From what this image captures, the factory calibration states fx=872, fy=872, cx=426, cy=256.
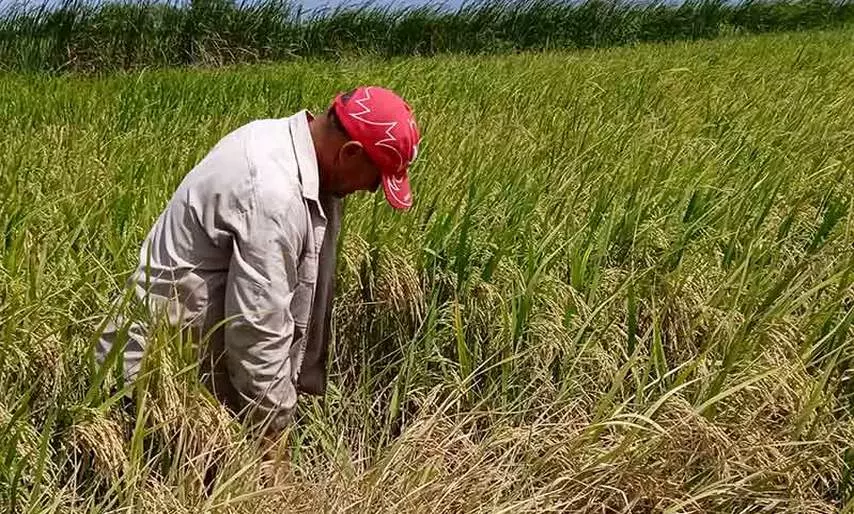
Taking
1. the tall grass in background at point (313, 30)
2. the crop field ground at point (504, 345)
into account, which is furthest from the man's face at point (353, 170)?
the tall grass in background at point (313, 30)

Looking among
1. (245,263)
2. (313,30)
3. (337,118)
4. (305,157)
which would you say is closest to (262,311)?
(245,263)

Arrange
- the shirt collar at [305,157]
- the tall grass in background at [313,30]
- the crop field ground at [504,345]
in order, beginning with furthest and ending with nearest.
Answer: the tall grass in background at [313,30]
the shirt collar at [305,157]
the crop field ground at [504,345]

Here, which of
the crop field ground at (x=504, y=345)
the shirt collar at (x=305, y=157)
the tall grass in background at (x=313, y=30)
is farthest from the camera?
the tall grass in background at (x=313, y=30)

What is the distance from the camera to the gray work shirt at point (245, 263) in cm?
168

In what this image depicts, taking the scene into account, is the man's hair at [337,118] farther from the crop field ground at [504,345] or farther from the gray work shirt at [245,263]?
the crop field ground at [504,345]

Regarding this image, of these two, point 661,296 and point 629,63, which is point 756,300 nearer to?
point 661,296

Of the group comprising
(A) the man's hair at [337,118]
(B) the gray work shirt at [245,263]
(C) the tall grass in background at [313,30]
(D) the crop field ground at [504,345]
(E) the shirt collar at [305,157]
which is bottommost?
(C) the tall grass in background at [313,30]

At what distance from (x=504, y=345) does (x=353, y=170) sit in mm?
548

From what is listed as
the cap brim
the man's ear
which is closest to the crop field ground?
the cap brim

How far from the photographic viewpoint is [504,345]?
202cm

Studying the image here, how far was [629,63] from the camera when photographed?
615 centimetres

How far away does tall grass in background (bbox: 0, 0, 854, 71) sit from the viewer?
8.06 meters

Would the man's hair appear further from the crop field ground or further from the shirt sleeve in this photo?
the crop field ground

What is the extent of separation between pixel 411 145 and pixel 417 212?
0.63m
